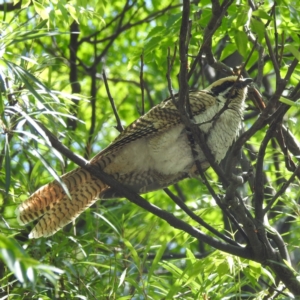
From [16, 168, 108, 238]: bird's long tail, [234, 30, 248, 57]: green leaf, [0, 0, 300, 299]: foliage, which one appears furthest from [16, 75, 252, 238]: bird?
[234, 30, 248, 57]: green leaf

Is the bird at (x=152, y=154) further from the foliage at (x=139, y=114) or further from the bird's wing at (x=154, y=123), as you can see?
the foliage at (x=139, y=114)

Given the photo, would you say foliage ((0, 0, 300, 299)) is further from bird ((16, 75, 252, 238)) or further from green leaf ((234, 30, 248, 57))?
bird ((16, 75, 252, 238))

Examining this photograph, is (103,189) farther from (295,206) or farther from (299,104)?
(299,104)

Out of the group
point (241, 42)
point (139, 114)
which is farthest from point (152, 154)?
point (241, 42)

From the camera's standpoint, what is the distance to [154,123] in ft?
13.0

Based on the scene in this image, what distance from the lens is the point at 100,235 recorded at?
15.1 ft

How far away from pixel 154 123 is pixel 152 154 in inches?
8.2

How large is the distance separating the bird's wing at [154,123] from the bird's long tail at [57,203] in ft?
0.54

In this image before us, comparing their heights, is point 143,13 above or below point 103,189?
above

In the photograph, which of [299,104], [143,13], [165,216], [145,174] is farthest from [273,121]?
[143,13]

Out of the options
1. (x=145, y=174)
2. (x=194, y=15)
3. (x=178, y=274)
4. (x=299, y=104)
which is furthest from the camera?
(x=145, y=174)

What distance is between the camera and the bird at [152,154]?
12.4 feet

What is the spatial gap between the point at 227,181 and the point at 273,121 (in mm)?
340

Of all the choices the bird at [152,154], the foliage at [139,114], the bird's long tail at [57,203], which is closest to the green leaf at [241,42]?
the foliage at [139,114]
